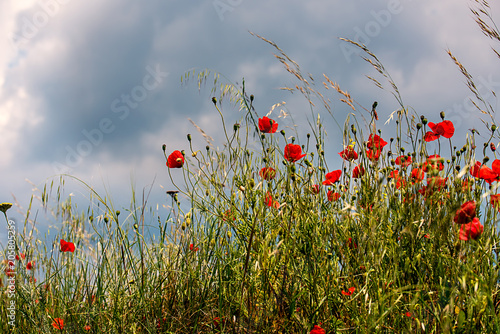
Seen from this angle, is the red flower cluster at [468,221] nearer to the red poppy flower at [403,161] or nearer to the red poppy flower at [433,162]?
the red poppy flower at [433,162]

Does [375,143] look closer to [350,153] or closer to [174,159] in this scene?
[350,153]

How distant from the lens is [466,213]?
1.30m

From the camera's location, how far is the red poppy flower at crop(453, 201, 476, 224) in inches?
50.9

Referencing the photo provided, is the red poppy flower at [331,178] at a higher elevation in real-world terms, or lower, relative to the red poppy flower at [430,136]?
higher

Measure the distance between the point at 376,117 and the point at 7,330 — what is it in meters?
2.25

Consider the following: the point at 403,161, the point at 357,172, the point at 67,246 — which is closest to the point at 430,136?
the point at 403,161

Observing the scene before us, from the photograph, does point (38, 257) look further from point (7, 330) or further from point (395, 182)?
point (395, 182)

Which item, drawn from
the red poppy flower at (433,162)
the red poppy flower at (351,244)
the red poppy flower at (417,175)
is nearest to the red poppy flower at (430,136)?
the red poppy flower at (417,175)

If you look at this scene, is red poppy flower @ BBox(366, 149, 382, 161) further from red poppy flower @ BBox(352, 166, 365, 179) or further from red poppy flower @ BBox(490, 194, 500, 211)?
red poppy flower @ BBox(490, 194, 500, 211)

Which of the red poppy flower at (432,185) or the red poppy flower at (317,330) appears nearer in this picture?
the red poppy flower at (432,185)

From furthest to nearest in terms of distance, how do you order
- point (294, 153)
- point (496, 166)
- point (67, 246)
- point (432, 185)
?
point (67, 246), point (294, 153), point (496, 166), point (432, 185)

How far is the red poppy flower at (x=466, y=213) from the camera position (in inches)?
50.9

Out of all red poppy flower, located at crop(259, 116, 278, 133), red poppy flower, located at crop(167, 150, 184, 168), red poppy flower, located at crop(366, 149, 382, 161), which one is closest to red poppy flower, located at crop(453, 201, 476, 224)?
red poppy flower, located at crop(366, 149, 382, 161)

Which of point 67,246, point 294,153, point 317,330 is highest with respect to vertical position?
point 67,246
